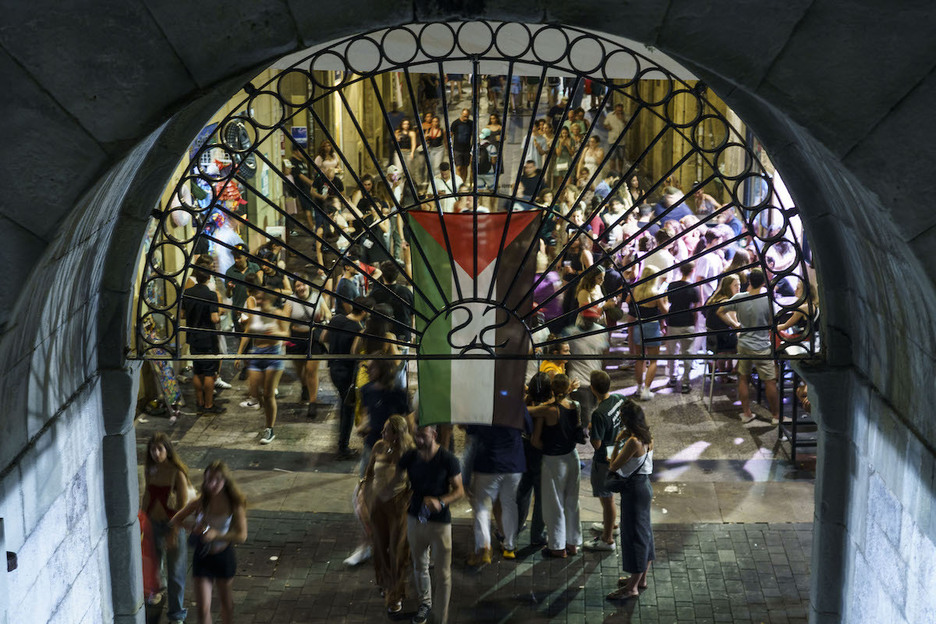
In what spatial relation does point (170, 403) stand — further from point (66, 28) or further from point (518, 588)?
point (66, 28)

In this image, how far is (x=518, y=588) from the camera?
8883 mm

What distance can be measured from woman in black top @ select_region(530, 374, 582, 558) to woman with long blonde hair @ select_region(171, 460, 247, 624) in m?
2.44

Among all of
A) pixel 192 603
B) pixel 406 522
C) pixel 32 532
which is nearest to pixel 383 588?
pixel 406 522

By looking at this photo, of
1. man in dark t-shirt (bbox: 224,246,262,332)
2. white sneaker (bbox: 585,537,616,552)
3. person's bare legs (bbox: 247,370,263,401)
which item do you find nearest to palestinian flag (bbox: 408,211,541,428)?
white sneaker (bbox: 585,537,616,552)

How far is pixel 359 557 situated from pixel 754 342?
480 cm

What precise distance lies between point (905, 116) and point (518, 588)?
5.28 m

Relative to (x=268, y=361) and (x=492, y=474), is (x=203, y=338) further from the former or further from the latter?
(x=492, y=474)

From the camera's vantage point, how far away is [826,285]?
6.61 m

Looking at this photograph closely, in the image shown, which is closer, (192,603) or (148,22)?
(148,22)

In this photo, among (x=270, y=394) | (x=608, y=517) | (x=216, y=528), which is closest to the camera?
(x=216, y=528)

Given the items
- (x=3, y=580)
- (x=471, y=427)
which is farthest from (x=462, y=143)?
(x=3, y=580)

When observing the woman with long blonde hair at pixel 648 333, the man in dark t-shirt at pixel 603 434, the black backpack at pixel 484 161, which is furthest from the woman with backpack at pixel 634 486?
the black backpack at pixel 484 161

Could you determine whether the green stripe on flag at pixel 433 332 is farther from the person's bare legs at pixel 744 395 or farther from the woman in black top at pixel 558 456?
the person's bare legs at pixel 744 395

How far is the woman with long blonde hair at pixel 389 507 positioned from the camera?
8352 millimetres
